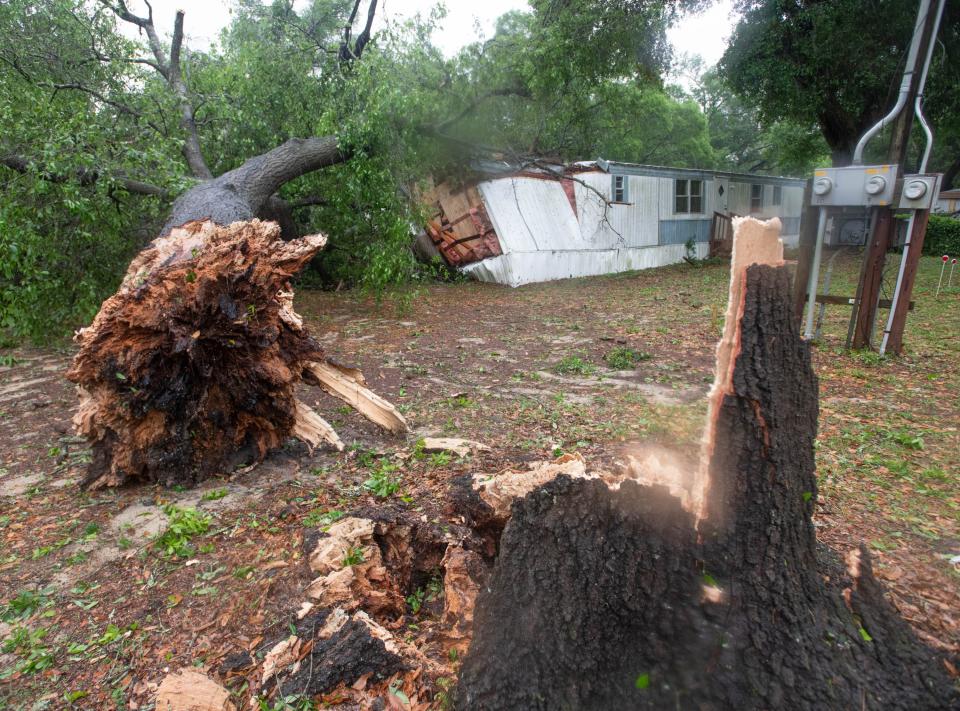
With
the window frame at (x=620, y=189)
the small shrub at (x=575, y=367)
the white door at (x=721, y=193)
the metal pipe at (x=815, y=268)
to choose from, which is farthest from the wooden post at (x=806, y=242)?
the white door at (x=721, y=193)

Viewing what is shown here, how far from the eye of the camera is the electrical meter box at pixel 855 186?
5.95 m

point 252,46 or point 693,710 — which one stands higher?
point 252,46

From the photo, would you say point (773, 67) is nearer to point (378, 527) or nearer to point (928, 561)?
point (928, 561)

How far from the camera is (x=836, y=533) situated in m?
3.06

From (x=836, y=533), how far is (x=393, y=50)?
8.61 m

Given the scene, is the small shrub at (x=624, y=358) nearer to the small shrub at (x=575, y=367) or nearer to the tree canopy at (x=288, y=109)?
the small shrub at (x=575, y=367)

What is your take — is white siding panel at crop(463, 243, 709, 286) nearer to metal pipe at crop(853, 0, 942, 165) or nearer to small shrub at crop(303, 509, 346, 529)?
metal pipe at crop(853, 0, 942, 165)

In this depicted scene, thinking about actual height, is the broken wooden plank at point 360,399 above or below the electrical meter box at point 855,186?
below

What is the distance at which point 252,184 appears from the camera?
7.35m

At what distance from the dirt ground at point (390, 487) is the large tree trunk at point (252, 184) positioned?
1.97m

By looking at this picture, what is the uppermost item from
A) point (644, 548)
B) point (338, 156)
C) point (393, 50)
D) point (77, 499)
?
point (393, 50)

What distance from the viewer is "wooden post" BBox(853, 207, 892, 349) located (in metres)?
6.27

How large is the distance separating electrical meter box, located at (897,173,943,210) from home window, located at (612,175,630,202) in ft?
34.7

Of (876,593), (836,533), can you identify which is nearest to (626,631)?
(876,593)
